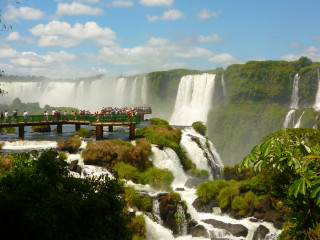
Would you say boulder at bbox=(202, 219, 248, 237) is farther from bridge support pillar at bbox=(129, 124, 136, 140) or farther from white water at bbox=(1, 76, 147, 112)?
white water at bbox=(1, 76, 147, 112)

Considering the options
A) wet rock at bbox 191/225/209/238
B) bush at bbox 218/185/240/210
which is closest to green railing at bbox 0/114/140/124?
bush at bbox 218/185/240/210

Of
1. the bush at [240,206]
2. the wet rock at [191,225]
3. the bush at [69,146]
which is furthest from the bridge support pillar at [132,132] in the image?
the wet rock at [191,225]

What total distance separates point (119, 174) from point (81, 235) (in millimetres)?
14350

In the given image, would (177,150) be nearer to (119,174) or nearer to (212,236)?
(119,174)

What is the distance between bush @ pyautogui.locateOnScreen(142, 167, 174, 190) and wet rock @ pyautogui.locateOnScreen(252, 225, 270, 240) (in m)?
6.56

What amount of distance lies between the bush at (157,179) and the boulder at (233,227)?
4221 mm

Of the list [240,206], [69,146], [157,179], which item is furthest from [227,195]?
[69,146]

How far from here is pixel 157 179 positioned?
2305 cm

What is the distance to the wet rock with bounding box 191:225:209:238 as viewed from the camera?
1882 cm

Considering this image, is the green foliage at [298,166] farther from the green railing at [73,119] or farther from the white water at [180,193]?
the green railing at [73,119]

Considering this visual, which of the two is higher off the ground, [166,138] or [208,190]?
[166,138]

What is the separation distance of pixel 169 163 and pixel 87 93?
231ft

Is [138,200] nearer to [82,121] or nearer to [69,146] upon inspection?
[69,146]

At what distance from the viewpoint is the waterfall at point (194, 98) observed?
7538cm
